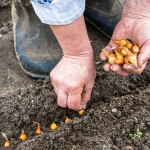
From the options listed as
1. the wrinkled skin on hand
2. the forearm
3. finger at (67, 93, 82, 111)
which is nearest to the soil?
finger at (67, 93, 82, 111)

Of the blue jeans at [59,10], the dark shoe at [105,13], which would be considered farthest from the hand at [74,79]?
the dark shoe at [105,13]

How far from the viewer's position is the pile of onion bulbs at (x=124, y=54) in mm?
1129

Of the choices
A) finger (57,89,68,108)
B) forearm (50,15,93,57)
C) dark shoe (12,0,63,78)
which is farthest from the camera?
dark shoe (12,0,63,78)

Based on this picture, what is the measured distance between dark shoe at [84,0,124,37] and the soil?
0.41 meters

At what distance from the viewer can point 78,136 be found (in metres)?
1.18

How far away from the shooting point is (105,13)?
1890 mm

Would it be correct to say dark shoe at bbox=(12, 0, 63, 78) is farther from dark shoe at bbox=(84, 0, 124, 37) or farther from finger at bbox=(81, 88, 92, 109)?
finger at bbox=(81, 88, 92, 109)

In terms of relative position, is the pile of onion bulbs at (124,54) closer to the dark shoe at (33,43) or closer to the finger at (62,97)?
the finger at (62,97)

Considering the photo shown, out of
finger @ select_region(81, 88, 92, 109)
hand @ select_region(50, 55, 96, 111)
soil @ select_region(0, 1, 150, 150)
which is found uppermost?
hand @ select_region(50, 55, 96, 111)

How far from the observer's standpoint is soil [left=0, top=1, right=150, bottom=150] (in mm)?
1135

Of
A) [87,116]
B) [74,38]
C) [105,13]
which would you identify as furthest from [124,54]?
[105,13]

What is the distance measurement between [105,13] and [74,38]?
2.83 feet

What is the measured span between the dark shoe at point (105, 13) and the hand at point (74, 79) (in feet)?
2.50

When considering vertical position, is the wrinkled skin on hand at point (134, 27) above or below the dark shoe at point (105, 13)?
above
